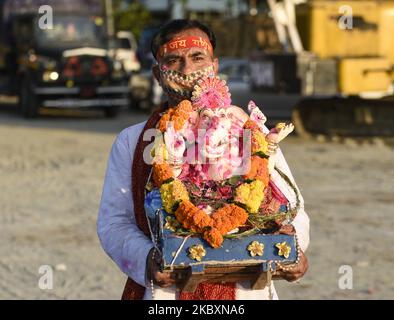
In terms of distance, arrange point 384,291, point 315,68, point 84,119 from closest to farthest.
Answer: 1. point 384,291
2. point 315,68
3. point 84,119

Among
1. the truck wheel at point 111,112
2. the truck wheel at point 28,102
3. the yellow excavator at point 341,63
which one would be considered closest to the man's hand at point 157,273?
the yellow excavator at point 341,63

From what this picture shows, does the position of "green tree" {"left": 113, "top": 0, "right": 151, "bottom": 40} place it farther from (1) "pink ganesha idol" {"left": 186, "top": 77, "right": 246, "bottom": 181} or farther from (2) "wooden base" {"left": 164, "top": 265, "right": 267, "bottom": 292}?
(2) "wooden base" {"left": 164, "top": 265, "right": 267, "bottom": 292}

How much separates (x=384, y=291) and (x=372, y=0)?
12.8m

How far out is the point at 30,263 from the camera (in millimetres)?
9578

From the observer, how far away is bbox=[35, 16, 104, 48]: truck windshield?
87.5 feet

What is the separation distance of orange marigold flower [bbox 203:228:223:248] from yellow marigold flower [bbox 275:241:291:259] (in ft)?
0.62

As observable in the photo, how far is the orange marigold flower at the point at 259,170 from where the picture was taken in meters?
3.54

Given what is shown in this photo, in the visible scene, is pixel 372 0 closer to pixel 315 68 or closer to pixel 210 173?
pixel 315 68

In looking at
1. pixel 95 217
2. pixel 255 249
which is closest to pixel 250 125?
pixel 255 249

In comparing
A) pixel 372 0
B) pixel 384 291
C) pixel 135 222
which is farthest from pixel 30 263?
pixel 372 0

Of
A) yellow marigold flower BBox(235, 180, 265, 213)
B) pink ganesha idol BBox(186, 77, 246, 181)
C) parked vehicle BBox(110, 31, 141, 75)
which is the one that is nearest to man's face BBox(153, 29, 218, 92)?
pink ganesha idol BBox(186, 77, 246, 181)

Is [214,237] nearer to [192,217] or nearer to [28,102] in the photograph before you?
[192,217]

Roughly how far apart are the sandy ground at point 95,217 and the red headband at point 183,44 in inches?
182

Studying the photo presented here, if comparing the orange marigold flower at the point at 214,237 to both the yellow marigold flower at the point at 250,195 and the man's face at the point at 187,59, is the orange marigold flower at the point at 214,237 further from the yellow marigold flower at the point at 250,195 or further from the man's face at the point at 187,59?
the man's face at the point at 187,59
